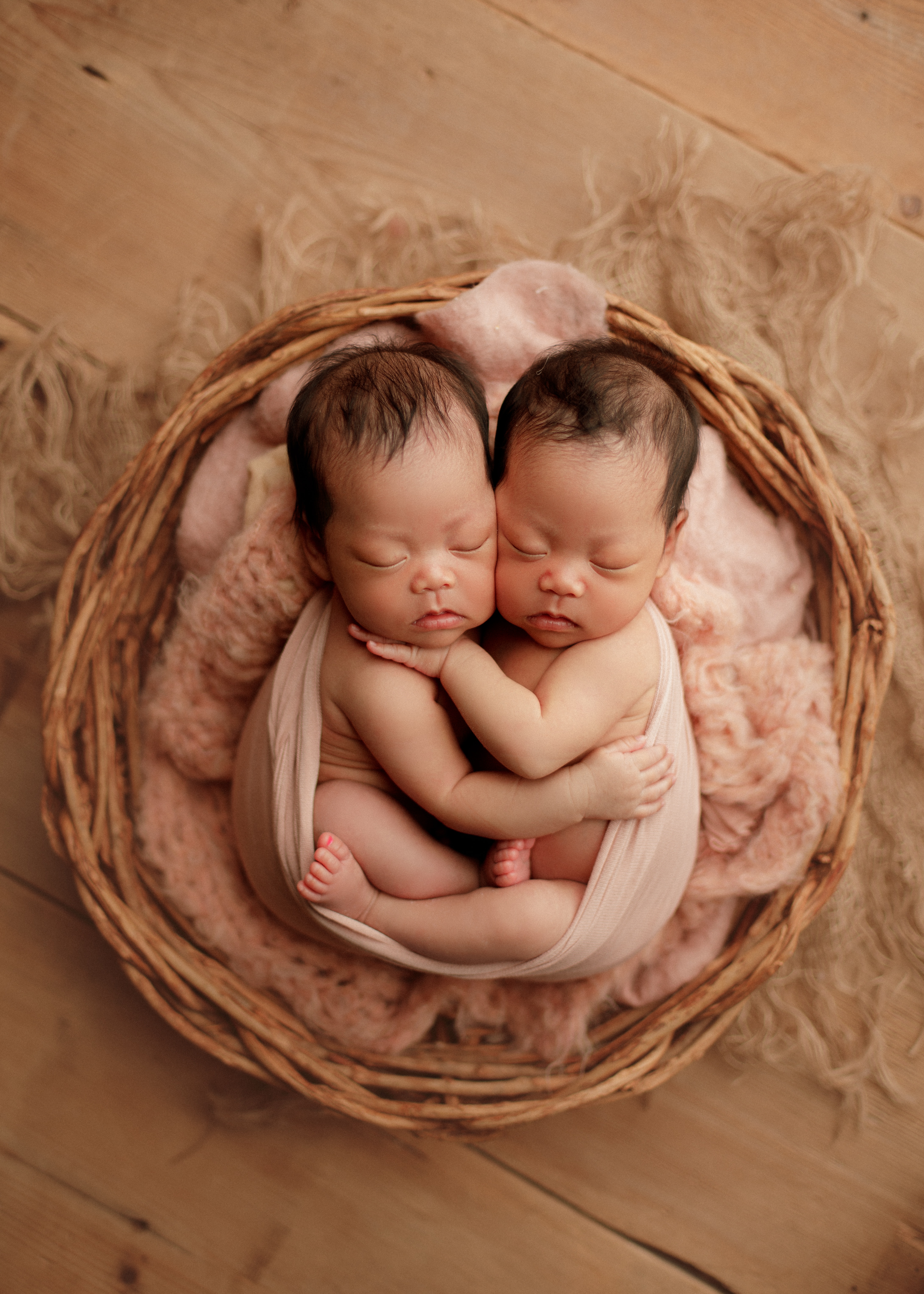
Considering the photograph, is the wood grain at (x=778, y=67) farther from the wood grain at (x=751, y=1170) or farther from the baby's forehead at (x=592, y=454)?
the wood grain at (x=751, y=1170)

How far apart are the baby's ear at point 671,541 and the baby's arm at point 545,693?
0.08 meters

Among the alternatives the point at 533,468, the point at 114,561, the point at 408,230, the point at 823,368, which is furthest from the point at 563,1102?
the point at 408,230

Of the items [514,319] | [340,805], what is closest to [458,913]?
[340,805]

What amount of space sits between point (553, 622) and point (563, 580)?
6 cm

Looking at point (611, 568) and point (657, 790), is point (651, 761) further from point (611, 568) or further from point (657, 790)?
point (611, 568)

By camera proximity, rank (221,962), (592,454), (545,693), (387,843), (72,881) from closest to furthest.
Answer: (592,454)
(545,693)
(387,843)
(221,962)
(72,881)

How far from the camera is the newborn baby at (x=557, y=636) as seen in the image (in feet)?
3.29

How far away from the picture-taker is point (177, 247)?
1541mm

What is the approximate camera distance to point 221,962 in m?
1.36

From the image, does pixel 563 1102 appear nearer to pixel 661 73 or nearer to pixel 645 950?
pixel 645 950

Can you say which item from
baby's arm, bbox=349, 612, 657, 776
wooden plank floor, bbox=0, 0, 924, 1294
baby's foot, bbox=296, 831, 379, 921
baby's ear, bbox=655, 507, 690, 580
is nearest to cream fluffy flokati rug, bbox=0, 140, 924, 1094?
wooden plank floor, bbox=0, 0, 924, 1294

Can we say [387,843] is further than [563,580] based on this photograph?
Yes

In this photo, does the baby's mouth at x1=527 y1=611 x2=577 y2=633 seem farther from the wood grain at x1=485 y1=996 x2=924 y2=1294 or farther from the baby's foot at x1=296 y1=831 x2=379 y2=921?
the wood grain at x1=485 y1=996 x2=924 y2=1294

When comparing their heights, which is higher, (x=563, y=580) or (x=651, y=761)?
(x=563, y=580)
